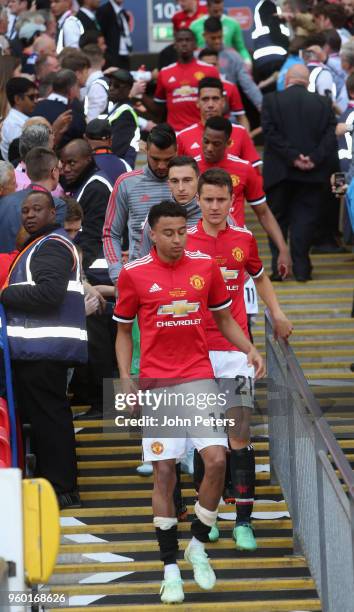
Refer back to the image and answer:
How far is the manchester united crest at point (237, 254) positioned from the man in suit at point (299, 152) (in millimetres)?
4022

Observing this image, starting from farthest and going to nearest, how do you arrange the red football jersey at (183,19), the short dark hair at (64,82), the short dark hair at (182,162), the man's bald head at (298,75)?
1. the red football jersey at (183,19)
2. the man's bald head at (298,75)
3. the short dark hair at (64,82)
4. the short dark hair at (182,162)

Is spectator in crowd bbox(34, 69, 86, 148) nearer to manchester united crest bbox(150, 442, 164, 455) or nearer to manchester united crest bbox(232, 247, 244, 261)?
manchester united crest bbox(232, 247, 244, 261)

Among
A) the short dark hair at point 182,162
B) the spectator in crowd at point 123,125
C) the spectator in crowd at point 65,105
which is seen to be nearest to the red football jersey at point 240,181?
the short dark hair at point 182,162

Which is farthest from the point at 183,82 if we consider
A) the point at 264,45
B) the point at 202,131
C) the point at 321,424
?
the point at 321,424

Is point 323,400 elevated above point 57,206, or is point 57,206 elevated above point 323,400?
point 57,206

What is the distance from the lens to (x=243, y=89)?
1476cm

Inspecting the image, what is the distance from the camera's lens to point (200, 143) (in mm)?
9898

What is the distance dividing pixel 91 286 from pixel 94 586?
2492 millimetres

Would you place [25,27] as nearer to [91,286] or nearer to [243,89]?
[243,89]

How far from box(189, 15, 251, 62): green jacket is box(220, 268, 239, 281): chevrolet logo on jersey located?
7.61 metres

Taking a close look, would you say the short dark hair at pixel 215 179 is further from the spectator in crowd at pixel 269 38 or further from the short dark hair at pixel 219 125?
the spectator in crowd at pixel 269 38

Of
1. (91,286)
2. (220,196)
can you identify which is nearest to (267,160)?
(91,286)

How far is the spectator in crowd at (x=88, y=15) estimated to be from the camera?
1594 cm

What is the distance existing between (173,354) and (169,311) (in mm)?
215
